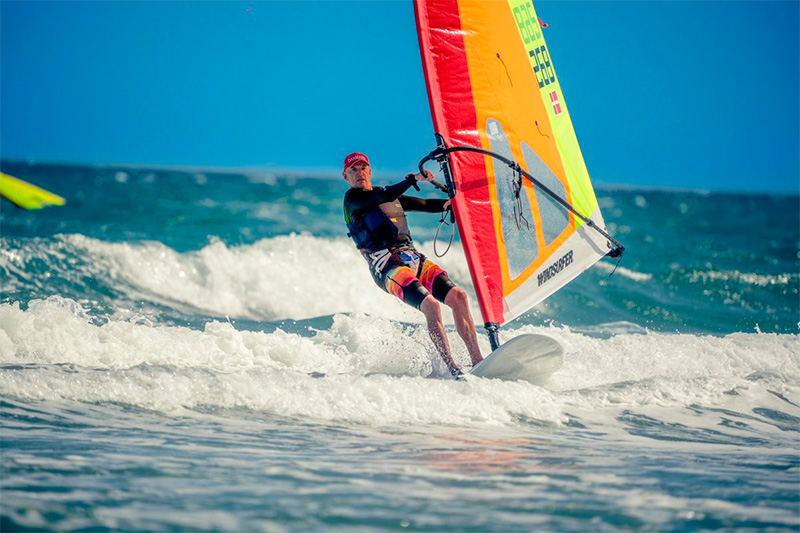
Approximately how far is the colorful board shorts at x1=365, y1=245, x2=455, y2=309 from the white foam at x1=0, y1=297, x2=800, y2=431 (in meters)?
0.41

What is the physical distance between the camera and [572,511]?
3.14 meters

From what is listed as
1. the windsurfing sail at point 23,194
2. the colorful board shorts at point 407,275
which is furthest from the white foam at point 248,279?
the windsurfing sail at point 23,194

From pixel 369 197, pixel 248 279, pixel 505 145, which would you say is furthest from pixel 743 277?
pixel 369 197

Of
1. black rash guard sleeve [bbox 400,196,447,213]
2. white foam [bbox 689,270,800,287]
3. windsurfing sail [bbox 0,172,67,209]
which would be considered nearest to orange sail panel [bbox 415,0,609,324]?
black rash guard sleeve [bbox 400,196,447,213]

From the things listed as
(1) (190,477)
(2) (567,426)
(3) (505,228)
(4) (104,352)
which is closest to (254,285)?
(4) (104,352)

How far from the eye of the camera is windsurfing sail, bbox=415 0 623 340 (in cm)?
504

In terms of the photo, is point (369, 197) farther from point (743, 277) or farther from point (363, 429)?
Result: point (743, 277)

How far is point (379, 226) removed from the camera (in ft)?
17.2

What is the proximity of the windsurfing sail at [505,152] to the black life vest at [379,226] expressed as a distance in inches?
17.5

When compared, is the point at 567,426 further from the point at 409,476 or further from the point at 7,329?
the point at 7,329

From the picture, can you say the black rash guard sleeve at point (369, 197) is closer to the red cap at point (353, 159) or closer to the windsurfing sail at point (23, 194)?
the red cap at point (353, 159)

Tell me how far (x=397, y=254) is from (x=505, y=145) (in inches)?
38.3

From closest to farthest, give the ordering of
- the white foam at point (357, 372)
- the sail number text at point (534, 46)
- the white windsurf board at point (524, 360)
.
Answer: the white foam at point (357, 372)
the white windsurf board at point (524, 360)
the sail number text at point (534, 46)

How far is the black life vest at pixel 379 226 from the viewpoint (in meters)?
5.24
